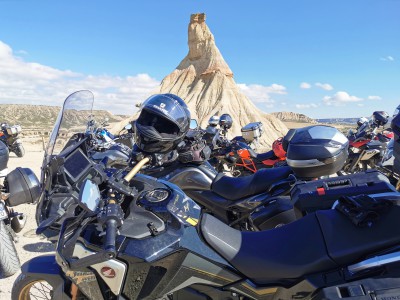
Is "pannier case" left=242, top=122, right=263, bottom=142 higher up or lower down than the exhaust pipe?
higher up

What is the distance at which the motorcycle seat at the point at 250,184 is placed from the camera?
3.78 metres

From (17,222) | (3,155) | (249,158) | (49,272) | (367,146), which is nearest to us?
(49,272)

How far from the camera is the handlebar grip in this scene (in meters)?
1.67

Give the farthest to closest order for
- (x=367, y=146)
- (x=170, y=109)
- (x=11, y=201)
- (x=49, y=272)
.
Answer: (x=367, y=146)
(x=11, y=201)
(x=170, y=109)
(x=49, y=272)

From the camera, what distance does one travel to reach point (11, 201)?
3381 millimetres

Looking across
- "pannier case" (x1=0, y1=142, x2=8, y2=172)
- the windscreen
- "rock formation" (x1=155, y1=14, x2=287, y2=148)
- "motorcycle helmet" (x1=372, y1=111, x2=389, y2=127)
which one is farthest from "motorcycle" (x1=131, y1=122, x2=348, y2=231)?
"rock formation" (x1=155, y1=14, x2=287, y2=148)

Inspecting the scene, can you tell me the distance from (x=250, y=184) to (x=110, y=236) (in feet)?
7.76

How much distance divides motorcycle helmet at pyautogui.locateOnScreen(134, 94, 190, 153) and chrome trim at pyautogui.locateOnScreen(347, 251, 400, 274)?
155cm

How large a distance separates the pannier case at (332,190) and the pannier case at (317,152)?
1.59ft

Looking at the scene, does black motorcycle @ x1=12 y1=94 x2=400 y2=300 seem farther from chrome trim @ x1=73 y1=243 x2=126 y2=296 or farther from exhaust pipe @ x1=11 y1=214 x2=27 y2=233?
exhaust pipe @ x1=11 y1=214 x2=27 y2=233

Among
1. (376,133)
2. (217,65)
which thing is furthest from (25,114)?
(376,133)

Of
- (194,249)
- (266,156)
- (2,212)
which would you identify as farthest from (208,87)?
(194,249)

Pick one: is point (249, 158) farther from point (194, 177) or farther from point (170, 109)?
point (170, 109)

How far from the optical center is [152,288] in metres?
1.94
